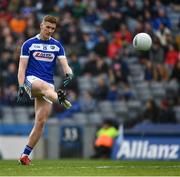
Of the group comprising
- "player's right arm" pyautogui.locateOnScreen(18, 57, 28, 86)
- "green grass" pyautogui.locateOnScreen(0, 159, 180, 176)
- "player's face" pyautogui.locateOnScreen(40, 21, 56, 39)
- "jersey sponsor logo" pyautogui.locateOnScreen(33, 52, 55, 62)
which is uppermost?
"player's face" pyautogui.locateOnScreen(40, 21, 56, 39)

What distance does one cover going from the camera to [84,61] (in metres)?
28.6

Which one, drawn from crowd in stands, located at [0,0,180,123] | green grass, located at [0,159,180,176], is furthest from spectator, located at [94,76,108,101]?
green grass, located at [0,159,180,176]

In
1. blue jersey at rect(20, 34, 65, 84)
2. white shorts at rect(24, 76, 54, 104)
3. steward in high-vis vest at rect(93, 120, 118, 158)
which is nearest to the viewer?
white shorts at rect(24, 76, 54, 104)

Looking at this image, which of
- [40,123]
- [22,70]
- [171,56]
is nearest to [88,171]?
[40,123]

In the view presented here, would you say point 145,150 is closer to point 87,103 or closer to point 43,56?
point 87,103

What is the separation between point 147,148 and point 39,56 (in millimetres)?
8347

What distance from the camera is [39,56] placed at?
1577 centimetres

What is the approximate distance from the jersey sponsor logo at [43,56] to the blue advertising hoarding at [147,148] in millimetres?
7782

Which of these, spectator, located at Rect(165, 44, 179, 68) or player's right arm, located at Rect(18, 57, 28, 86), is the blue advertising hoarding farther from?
player's right arm, located at Rect(18, 57, 28, 86)

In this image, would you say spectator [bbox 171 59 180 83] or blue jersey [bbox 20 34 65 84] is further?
spectator [bbox 171 59 180 83]

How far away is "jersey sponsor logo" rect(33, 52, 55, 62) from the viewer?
1577 cm

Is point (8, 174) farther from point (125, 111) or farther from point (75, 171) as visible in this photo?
point (125, 111)

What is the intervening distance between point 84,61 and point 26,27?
8.60 ft

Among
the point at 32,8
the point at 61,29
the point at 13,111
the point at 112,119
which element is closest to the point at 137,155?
the point at 112,119
